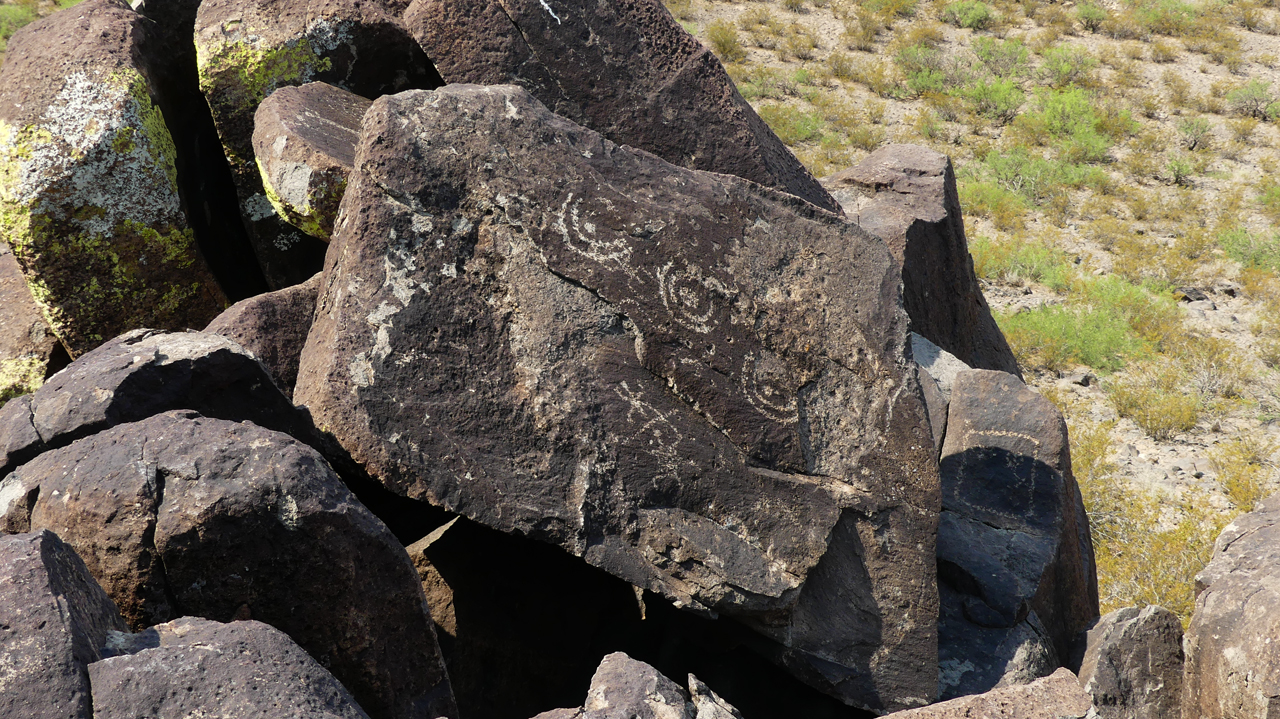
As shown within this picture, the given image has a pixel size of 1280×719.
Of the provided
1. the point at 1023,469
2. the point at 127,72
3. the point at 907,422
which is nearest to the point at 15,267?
the point at 127,72

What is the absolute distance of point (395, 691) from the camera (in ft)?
6.84

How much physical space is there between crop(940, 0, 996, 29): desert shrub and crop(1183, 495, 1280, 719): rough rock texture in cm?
1130

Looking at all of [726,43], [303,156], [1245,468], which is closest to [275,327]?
[303,156]

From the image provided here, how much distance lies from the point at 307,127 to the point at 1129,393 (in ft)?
19.4

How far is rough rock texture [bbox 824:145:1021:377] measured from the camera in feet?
14.1

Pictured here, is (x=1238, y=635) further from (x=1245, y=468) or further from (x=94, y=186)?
(x=94, y=186)

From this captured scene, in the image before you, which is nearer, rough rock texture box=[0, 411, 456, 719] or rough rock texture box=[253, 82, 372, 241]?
rough rock texture box=[0, 411, 456, 719]

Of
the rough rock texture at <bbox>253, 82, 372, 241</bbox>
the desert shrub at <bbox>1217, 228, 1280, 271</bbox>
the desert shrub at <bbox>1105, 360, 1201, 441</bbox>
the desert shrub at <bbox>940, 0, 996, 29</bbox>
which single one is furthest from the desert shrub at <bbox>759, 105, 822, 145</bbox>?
the rough rock texture at <bbox>253, 82, 372, 241</bbox>

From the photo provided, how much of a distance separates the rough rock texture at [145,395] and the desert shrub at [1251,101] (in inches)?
464

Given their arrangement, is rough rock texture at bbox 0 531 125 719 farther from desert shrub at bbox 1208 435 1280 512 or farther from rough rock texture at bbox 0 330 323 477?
desert shrub at bbox 1208 435 1280 512

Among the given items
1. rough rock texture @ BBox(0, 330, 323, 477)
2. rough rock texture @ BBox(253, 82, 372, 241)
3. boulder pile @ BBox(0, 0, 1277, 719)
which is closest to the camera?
boulder pile @ BBox(0, 0, 1277, 719)

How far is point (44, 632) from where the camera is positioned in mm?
1449

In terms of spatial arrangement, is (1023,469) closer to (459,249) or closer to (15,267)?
(459,249)

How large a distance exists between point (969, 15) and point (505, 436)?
12551mm
